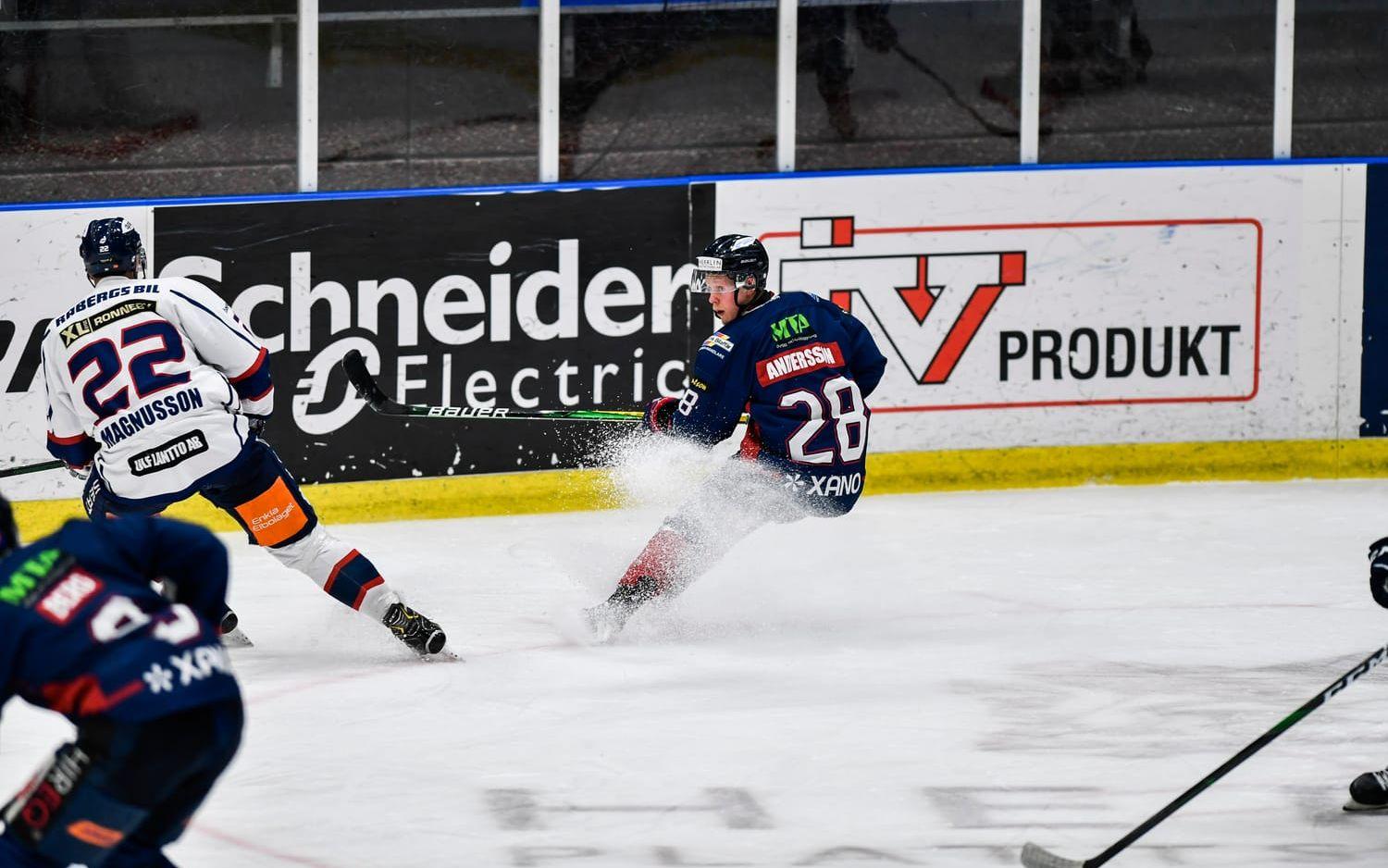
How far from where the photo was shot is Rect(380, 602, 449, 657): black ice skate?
16.2ft

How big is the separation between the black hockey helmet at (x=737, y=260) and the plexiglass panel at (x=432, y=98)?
197 cm

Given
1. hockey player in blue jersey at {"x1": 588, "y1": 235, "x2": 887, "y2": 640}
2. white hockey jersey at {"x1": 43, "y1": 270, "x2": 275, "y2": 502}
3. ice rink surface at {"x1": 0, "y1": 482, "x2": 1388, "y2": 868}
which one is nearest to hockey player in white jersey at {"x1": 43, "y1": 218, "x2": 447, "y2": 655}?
white hockey jersey at {"x1": 43, "y1": 270, "x2": 275, "y2": 502}

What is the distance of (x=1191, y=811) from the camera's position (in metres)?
3.88

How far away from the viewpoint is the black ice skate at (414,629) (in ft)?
16.2

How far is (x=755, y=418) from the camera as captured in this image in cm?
536

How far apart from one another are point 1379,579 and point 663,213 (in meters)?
3.80

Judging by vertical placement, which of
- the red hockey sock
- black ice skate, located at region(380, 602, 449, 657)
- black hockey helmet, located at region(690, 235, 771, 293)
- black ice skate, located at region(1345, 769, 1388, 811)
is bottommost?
black ice skate, located at region(1345, 769, 1388, 811)

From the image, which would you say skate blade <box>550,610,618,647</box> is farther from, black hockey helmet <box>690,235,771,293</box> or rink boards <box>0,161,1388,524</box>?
rink boards <box>0,161,1388,524</box>

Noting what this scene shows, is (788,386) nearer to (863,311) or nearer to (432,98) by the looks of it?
(863,311)

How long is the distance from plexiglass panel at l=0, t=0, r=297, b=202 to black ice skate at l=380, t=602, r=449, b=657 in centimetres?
240

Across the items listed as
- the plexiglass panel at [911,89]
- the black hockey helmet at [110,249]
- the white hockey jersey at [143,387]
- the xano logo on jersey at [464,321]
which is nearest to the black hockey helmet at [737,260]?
the white hockey jersey at [143,387]

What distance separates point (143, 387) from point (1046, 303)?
3.68m

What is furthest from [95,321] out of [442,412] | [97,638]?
[97,638]

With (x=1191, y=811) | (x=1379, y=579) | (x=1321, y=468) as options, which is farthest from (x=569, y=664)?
(x=1321, y=468)
